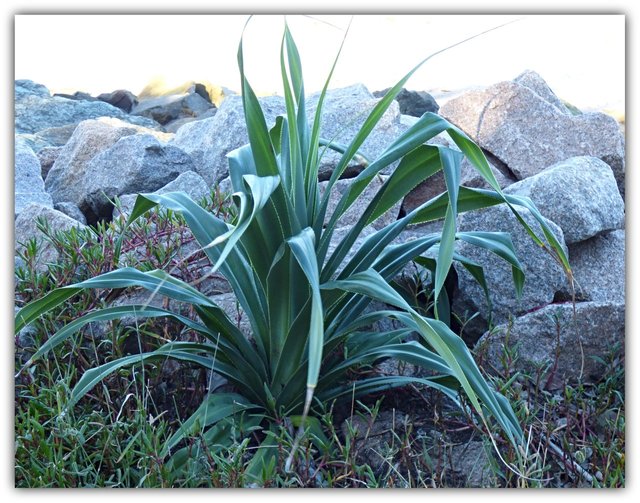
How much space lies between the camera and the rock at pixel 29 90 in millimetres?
A: 2536

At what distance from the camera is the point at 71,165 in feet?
11.3

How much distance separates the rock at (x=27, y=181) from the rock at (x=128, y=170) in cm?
18

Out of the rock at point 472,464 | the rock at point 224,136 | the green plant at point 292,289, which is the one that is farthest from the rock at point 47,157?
the rock at point 472,464

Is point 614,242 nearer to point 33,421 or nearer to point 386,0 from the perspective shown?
point 386,0

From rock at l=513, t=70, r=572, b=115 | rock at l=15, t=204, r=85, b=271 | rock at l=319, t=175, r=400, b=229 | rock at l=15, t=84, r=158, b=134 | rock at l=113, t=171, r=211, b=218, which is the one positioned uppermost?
rock at l=513, t=70, r=572, b=115

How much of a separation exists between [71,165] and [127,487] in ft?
6.80

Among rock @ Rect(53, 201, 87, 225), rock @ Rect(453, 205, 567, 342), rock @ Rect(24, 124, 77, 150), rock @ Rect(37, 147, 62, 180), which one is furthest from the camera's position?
rock @ Rect(24, 124, 77, 150)

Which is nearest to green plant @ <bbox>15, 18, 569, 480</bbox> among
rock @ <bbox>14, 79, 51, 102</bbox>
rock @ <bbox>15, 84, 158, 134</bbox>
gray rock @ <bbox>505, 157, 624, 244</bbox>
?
gray rock @ <bbox>505, 157, 624, 244</bbox>

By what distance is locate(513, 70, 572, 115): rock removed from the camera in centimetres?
319

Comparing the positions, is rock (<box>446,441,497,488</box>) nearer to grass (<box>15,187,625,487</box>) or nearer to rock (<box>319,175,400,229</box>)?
grass (<box>15,187,625,487</box>)

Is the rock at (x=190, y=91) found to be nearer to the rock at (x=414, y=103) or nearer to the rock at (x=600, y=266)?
the rock at (x=414, y=103)

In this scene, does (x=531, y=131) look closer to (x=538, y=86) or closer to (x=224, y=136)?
(x=538, y=86)

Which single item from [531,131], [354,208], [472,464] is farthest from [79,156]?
[472,464]

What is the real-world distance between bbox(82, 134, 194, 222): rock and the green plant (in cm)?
133
